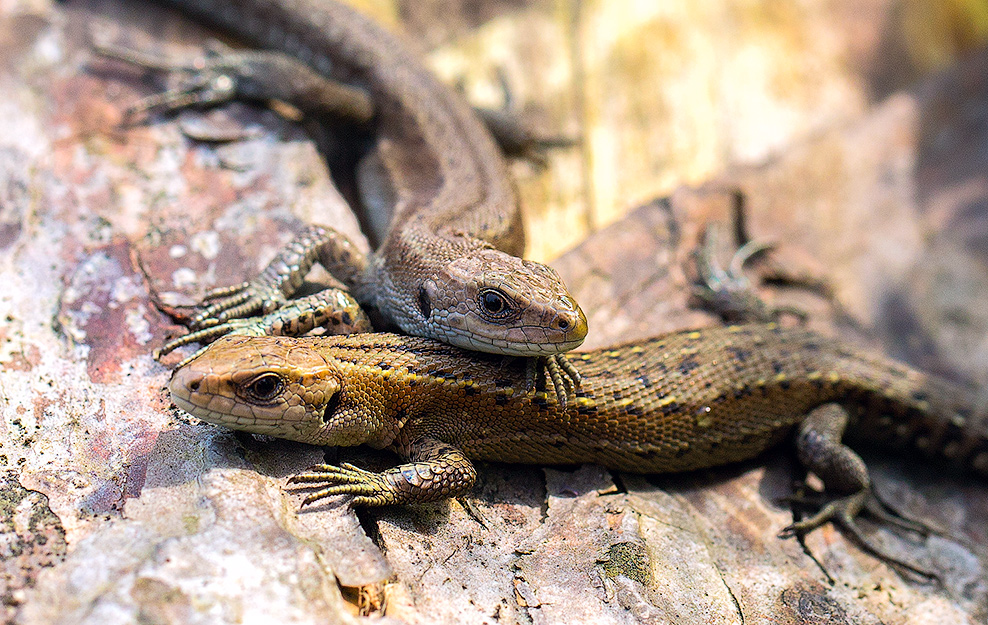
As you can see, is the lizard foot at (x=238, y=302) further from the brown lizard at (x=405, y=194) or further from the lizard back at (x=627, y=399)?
the lizard back at (x=627, y=399)

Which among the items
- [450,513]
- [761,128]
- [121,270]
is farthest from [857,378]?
[121,270]

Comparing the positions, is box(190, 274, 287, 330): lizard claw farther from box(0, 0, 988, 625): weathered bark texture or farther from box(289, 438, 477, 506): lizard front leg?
box(289, 438, 477, 506): lizard front leg

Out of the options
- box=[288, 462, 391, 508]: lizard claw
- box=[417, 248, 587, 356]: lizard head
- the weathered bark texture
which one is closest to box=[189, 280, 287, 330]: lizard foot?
the weathered bark texture

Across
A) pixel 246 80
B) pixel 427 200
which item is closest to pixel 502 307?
pixel 427 200

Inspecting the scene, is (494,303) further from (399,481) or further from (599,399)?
(399,481)

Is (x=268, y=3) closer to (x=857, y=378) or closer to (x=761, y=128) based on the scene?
(x=761, y=128)
